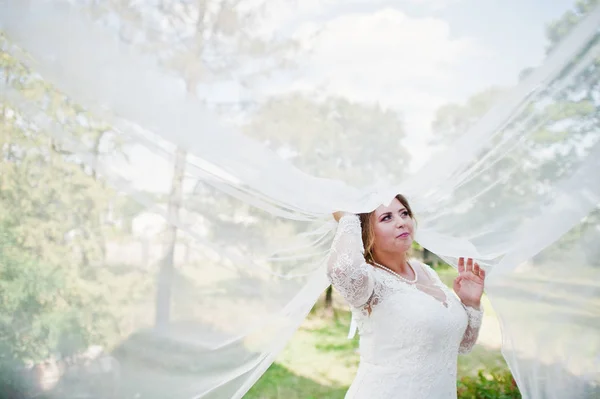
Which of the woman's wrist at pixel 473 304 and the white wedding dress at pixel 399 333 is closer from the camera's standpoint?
the white wedding dress at pixel 399 333

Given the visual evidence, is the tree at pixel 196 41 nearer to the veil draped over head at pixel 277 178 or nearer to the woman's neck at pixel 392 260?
the veil draped over head at pixel 277 178

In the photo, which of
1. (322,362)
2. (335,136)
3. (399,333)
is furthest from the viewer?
(322,362)

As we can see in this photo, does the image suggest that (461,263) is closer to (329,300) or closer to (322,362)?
(322,362)

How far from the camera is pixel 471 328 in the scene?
5.39ft

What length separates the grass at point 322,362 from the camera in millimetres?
3201

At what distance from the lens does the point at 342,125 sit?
1.62 m

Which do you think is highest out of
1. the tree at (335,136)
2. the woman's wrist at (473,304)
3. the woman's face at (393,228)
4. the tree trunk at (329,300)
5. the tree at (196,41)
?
the tree at (196,41)

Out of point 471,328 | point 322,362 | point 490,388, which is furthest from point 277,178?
point 322,362

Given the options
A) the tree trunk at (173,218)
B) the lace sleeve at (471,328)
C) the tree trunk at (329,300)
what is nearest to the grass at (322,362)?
the tree trunk at (329,300)

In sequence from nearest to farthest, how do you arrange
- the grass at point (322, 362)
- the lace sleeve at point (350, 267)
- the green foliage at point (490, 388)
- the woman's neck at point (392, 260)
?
the lace sleeve at point (350, 267), the woman's neck at point (392, 260), the green foliage at point (490, 388), the grass at point (322, 362)

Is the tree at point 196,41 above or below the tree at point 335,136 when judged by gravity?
above

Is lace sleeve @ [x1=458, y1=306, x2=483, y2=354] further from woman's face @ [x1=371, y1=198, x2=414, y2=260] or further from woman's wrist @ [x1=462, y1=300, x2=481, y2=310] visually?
woman's face @ [x1=371, y1=198, x2=414, y2=260]

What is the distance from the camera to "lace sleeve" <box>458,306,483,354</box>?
1.63 m

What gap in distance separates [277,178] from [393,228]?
0.37 metres
